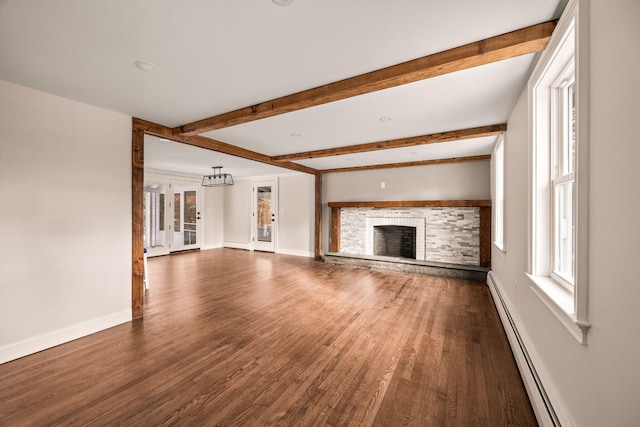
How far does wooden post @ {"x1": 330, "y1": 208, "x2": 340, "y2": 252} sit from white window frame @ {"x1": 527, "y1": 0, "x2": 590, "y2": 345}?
15.3ft

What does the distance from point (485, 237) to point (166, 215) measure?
7.51 metres

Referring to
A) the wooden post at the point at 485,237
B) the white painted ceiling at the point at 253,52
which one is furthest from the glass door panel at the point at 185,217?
the wooden post at the point at 485,237

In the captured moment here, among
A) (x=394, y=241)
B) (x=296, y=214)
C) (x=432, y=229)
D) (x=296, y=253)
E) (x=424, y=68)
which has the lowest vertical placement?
(x=296, y=253)

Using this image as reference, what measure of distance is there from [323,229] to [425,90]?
4.71 meters

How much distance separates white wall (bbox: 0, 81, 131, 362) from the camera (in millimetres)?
2201

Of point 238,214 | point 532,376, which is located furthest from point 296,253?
point 532,376


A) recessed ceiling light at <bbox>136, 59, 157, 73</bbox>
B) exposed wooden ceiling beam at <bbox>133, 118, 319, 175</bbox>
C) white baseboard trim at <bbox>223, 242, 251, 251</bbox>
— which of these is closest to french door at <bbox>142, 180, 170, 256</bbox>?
white baseboard trim at <bbox>223, 242, 251, 251</bbox>

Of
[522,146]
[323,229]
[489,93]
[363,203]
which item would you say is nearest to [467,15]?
[489,93]

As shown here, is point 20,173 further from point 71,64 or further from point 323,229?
point 323,229

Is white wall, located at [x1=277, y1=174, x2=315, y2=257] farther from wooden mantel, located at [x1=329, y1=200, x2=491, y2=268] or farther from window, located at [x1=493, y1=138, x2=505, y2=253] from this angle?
window, located at [x1=493, y1=138, x2=505, y2=253]

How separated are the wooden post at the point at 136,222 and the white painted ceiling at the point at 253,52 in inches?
14.6

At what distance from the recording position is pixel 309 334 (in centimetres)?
258

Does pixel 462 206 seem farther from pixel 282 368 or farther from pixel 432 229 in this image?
pixel 282 368

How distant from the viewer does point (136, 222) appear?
303cm
